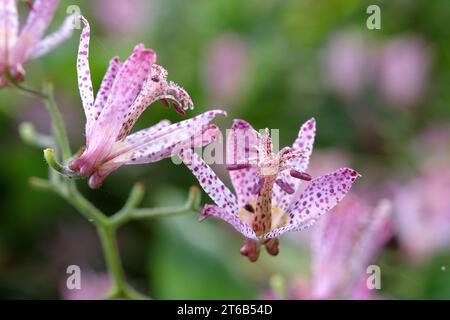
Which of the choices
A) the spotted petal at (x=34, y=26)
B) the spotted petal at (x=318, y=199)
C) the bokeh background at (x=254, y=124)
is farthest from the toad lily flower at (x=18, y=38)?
the bokeh background at (x=254, y=124)

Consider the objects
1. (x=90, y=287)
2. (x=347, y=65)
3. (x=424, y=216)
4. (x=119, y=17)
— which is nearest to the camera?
(x=90, y=287)

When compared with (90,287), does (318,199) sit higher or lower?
higher

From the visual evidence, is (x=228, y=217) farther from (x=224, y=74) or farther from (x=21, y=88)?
(x=224, y=74)

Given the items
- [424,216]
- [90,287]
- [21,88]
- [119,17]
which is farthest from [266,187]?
[119,17]
